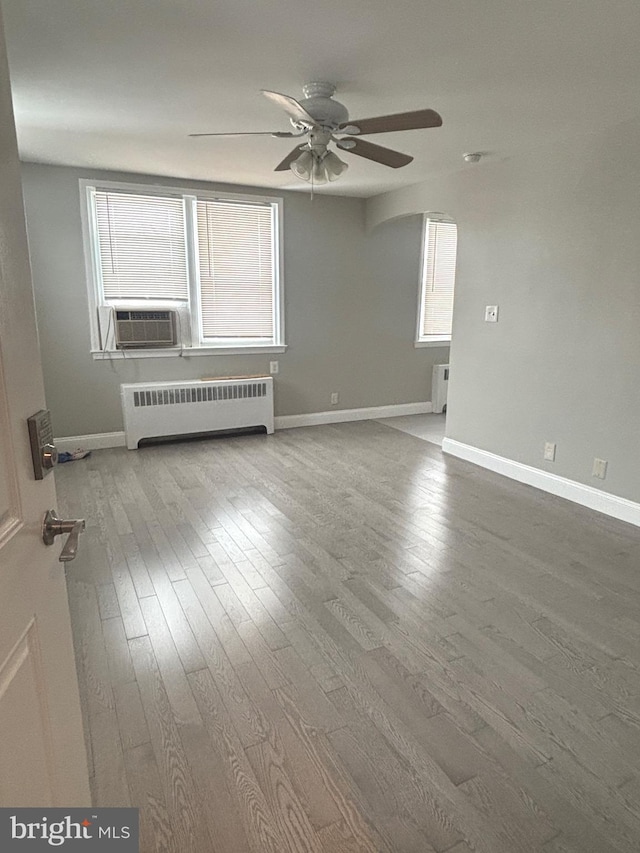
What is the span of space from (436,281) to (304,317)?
1.82 meters

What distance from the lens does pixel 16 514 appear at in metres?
0.77

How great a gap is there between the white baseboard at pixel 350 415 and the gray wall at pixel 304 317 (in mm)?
71

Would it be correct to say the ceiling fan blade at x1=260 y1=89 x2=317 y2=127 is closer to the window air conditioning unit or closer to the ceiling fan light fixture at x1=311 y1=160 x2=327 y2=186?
the ceiling fan light fixture at x1=311 y1=160 x2=327 y2=186

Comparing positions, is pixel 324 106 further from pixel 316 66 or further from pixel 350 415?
pixel 350 415

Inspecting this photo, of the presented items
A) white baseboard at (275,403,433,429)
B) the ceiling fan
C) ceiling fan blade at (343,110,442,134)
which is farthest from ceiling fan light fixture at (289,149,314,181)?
white baseboard at (275,403,433,429)

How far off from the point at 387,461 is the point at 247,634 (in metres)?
2.54

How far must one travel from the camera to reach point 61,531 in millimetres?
897

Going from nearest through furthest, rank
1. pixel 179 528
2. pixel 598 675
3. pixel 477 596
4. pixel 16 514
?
pixel 16 514 → pixel 598 675 → pixel 477 596 → pixel 179 528

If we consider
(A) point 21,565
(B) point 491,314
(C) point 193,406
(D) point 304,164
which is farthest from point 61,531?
(C) point 193,406

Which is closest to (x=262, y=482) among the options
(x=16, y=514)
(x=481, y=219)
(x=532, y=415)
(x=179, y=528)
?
(x=179, y=528)

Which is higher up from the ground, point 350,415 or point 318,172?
point 318,172

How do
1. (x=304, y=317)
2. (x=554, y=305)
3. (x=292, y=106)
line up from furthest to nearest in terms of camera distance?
(x=304, y=317)
(x=554, y=305)
(x=292, y=106)

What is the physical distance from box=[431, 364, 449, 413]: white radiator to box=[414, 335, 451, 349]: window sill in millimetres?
257

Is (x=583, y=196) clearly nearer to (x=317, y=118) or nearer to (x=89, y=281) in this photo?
(x=317, y=118)
